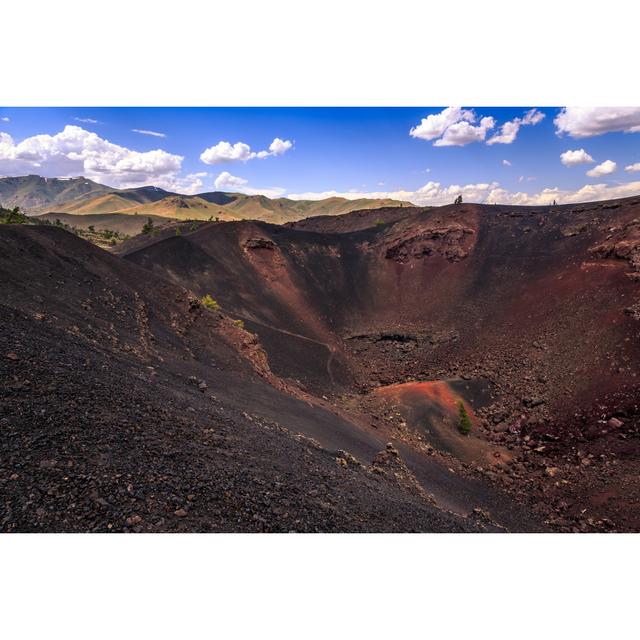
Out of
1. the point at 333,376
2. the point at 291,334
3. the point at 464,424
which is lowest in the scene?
the point at 464,424

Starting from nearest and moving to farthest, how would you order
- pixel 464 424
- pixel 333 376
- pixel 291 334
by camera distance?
1. pixel 464 424
2. pixel 333 376
3. pixel 291 334

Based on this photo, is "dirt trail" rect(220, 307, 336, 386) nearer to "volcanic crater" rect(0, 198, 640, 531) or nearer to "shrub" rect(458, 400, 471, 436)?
"volcanic crater" rect(0, 198, 640, 531)

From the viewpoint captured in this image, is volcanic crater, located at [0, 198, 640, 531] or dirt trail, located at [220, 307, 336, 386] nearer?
volcanic crater, located at [0, 198, 640, 531]

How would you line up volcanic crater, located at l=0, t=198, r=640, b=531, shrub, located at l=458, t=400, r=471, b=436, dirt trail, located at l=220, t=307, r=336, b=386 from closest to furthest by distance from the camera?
volcanic crater, located at l=0, t=198, r=640, b=531 → shrub, located at l=458, t=400, r=471, b=436 → dirt trail, located at l=220, t=307, r=336, b=386

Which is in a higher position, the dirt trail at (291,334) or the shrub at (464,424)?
the dirt trail at (291,334)

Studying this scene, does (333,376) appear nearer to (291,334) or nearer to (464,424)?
(291,334)

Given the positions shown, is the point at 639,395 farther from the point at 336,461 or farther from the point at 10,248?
the point at 10,248

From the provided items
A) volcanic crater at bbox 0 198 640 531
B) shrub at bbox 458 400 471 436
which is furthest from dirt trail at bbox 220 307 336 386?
shrub at bbox 458 400 471 436

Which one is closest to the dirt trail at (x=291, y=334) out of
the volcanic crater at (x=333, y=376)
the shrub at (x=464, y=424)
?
the volcanic crater at (x=333, y=376)

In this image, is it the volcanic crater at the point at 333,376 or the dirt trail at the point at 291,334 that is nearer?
the volcanic crater at the point at 333,376

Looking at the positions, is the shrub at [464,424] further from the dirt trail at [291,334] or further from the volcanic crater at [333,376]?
the dirt trail at [291,334]

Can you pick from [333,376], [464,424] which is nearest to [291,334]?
[333,376]
